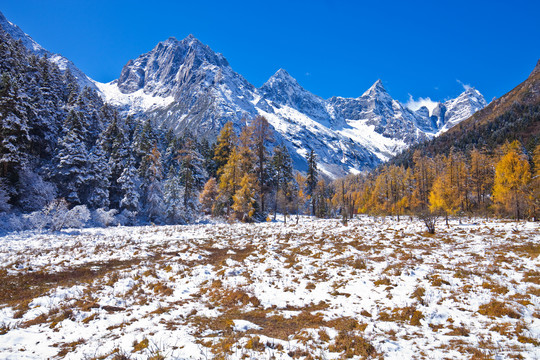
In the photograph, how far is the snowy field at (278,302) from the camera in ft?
19.3

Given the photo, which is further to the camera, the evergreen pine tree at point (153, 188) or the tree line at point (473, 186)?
the evergreen pine tree at point (153, 188)

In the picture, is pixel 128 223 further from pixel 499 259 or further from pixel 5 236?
pixel 499 259

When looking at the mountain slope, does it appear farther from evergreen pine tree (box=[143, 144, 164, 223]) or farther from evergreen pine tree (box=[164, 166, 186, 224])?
evergreen pine tree (box=[143, 144, 164, 223])

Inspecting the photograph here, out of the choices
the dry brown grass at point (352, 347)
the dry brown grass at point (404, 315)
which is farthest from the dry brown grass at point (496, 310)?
the dry brown grass at point (352, 347)

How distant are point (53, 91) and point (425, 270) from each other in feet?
193

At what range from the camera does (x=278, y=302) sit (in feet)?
30.2

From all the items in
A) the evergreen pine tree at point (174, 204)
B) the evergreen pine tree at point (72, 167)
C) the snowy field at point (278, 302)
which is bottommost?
the snowy field at point (278, 302)

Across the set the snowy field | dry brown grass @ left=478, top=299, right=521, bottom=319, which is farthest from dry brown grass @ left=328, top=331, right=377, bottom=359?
dry brown grass @ left=478, top=299, right=521, bottom=319

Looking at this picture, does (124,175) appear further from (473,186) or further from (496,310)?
(473,186)

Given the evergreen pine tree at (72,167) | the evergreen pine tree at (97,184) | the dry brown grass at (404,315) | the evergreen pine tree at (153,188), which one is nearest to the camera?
the dry brown grass at (404,315)

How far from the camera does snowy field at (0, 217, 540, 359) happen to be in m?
5.89

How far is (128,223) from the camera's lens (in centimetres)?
3806

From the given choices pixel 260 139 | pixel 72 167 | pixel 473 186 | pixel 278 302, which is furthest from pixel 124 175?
pixel 473 186

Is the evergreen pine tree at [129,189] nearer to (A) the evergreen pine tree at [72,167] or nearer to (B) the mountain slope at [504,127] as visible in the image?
(A) the evergreen pine tree at [72,167]
